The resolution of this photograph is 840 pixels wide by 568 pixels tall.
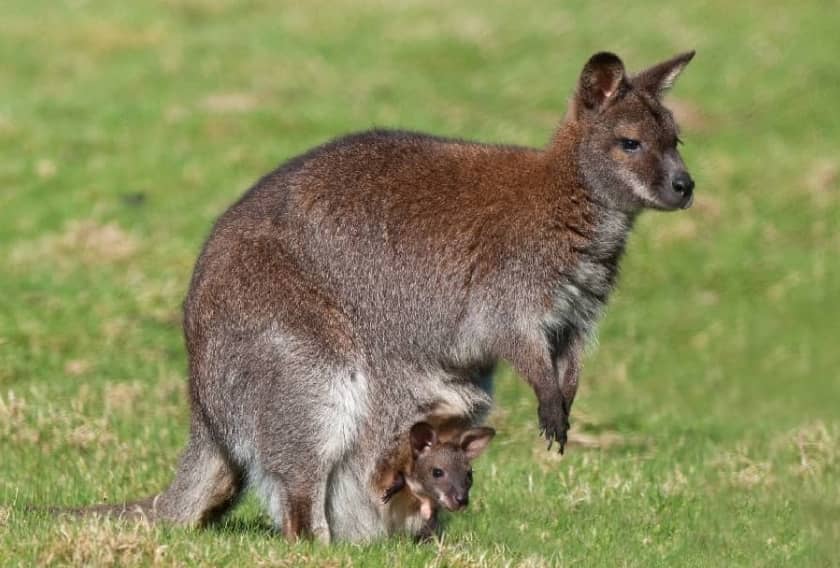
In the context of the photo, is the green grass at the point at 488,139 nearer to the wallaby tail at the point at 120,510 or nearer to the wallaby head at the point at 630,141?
the wallaby tail at the point at 120,510

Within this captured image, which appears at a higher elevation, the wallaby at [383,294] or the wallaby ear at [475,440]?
the wallaby at [383,294]

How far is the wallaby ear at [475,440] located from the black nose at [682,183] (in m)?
1.62

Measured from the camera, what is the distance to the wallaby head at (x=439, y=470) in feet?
24.6

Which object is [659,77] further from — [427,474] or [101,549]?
[101,549]

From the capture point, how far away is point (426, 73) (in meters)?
24.5

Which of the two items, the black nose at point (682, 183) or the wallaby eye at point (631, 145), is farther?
the wallaby eye at point (631, 145)

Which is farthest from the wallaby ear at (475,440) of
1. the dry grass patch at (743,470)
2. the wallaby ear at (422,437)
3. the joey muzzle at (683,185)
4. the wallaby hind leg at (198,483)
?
the dry grass patch at (743,470)

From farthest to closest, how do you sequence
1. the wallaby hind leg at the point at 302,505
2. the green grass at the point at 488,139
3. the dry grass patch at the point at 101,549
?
1. the green grass at the point at 488,139
2. the wallaby hind leg at the point at 302,505
3. the dry grass patch at the point at 101,549

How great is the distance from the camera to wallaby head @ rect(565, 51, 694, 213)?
25.7ft

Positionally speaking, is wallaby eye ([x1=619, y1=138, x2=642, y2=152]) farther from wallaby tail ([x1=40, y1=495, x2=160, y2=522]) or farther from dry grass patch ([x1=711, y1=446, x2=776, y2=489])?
wallaby tail ([x1=40, y1=495, x2=160, y2=522])

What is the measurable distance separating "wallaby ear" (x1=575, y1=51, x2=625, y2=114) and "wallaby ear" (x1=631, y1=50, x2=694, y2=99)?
0.49 feet

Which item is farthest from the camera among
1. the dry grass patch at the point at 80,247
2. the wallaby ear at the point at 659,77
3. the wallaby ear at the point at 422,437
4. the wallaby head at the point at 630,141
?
the dry grass patch at the point at 80,247

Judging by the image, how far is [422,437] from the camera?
7707mm

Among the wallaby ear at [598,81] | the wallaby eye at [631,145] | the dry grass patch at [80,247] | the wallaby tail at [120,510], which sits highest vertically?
the wallaby ear at [598,81]
